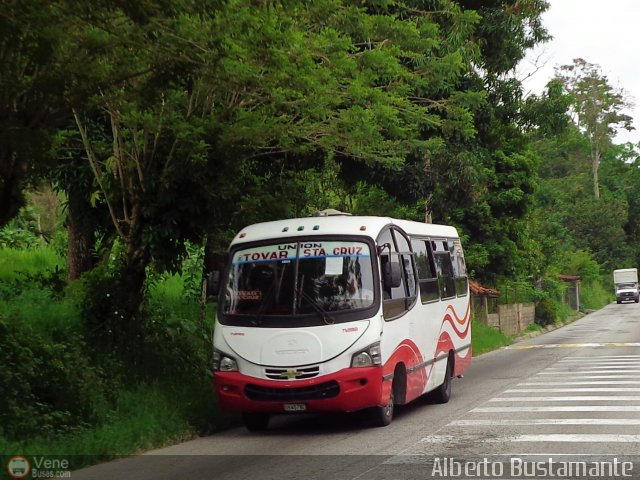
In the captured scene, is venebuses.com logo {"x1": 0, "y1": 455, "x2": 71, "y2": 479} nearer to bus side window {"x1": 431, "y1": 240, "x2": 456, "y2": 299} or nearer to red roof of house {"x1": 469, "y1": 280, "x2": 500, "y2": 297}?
bus side window {"x1": 431, "y1": 240, "x2": 456, "y2": 299}

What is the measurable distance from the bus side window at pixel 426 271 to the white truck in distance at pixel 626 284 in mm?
65387

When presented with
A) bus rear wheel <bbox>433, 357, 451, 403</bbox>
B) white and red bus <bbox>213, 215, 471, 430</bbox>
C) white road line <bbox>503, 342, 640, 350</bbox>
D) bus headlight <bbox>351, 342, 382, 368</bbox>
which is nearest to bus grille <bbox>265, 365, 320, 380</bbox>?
white and red bus <bbox>213, 215, 471, 430</bbox>

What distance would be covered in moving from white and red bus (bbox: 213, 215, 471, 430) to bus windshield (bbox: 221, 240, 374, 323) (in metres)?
0.01

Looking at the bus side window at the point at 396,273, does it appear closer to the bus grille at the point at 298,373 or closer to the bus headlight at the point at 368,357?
the bus headlight at the point at 368,357

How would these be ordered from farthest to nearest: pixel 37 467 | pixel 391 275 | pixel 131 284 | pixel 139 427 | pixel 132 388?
pixel 131 284 < pixel 132 388 < pixel 391 275 < pixel 139 427 < pixel 37 467

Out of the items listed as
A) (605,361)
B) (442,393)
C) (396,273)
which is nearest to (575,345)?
(605,361)

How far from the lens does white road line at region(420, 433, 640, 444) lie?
34.7ft

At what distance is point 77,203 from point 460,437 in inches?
315

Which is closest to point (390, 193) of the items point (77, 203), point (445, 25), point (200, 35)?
point (445, 25)

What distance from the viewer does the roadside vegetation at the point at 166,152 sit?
9570 millimetres

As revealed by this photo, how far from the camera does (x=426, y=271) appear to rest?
14922 mm

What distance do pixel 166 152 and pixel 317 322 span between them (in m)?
3.76

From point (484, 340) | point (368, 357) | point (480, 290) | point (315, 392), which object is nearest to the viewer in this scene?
point (315, 392)

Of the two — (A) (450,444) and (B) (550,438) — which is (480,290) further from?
(A) (450,444)
